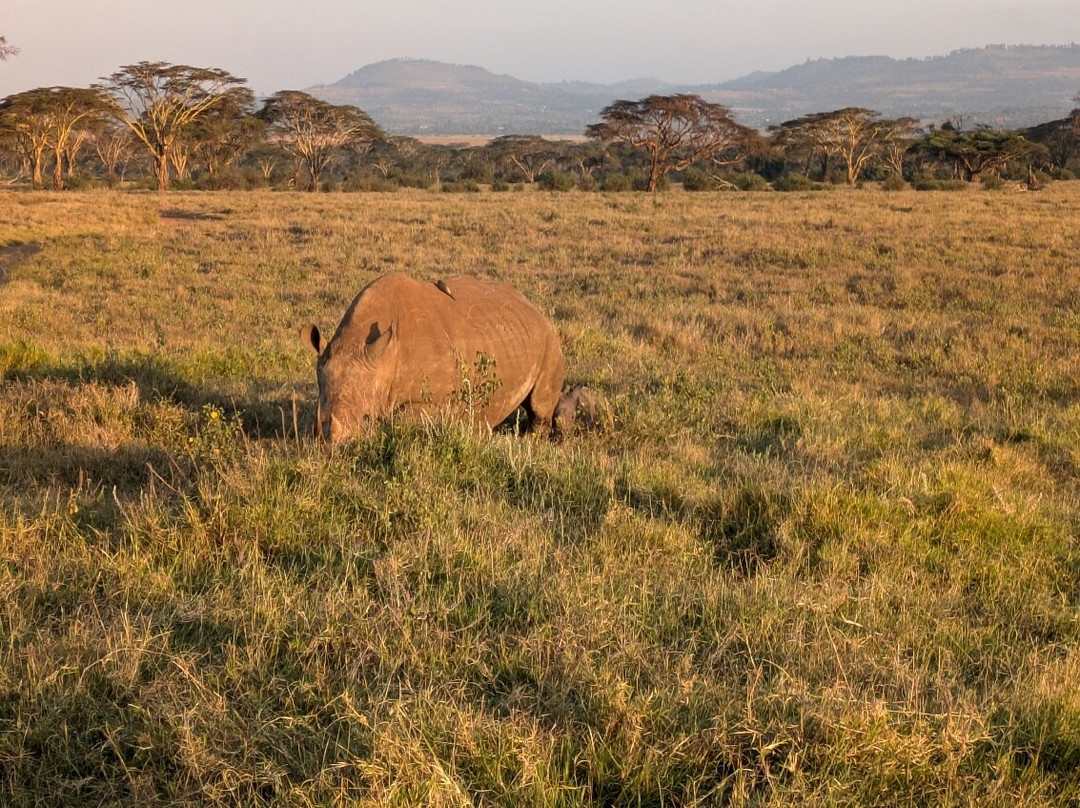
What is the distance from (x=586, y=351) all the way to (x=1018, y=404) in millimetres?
4543

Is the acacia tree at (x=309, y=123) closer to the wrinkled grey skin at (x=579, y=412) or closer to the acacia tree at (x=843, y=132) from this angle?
the acacia tree at (x=843, y=132)

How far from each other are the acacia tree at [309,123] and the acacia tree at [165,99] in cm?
215

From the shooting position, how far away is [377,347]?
518 centimetres

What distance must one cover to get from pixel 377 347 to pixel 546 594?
2.37 meters

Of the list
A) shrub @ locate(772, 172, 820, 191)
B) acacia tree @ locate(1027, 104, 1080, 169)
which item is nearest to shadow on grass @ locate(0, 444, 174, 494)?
shrub @ locate(772, 172, 820, 191)

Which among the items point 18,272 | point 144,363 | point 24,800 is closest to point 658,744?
point 24,800

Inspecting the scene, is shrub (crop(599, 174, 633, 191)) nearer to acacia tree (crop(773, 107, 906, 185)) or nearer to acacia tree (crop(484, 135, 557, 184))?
acacia tree (crop(773, 107, 906, 185))

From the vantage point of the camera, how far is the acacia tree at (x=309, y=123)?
163 ft

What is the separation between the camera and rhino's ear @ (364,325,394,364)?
5.17 meters

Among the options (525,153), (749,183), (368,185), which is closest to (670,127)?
(749,183)

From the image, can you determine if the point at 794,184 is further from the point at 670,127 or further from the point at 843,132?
the point at 843,132

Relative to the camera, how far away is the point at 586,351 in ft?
33.7

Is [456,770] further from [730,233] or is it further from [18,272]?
[730,233]

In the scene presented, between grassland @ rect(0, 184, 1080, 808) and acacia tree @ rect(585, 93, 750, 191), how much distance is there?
127ft
